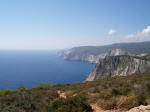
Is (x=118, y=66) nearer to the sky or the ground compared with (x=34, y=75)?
nearer to the sky

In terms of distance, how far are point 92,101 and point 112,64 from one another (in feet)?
277

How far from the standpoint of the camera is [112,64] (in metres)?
88.7

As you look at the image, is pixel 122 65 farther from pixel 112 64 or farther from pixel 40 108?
pixel 40 108

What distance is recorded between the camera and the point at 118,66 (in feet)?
282

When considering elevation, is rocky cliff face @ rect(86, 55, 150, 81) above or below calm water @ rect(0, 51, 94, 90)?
above

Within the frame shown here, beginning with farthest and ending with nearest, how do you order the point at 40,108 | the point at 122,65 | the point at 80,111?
the point at 122,65, the point at 40,108, the point at 80,111

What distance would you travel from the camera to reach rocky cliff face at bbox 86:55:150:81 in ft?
243

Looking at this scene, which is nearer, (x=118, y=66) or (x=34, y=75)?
(x=118, y=66)

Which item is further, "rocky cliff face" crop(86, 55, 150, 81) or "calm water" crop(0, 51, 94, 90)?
"rocky cliff face" crop(86, 55, 150, 81)

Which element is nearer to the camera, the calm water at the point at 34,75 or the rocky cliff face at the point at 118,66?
the calm water at the point at 34,75

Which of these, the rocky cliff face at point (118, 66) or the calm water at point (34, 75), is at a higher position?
the rocky cliff face at point (118, 66)

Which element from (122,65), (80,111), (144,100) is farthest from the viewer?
(122,65)

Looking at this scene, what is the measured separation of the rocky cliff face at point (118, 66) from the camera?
74125 mm

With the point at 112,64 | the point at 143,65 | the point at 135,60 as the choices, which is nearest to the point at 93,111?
the point at 143,65
